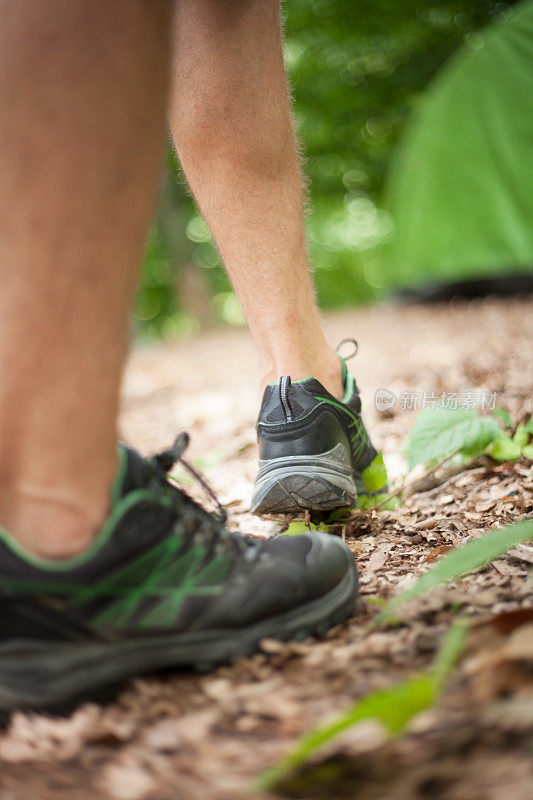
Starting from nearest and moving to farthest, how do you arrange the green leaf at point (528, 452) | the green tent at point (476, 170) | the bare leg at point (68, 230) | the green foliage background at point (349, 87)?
1. the bare leg at point (68, 230)
2. the green leaf at point (528, 452)
3. the green tent at point (476, 170)
4. the green foliage background at point (349, 87)

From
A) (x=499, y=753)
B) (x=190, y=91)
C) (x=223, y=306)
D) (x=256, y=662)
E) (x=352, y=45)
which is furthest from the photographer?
(x=223, y=306)

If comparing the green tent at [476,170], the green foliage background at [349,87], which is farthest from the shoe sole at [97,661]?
the green foliage background at [349,87]

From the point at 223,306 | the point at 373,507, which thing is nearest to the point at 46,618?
the point at 373,507

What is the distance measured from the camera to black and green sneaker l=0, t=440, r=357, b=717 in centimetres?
84

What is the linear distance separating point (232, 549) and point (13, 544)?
0.32 metres

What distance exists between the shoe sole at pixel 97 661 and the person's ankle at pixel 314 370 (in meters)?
0.67

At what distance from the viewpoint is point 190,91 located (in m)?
1.45

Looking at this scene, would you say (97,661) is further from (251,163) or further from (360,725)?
(251,163)

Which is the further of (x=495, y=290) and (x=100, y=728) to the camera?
(x=495, y=290)

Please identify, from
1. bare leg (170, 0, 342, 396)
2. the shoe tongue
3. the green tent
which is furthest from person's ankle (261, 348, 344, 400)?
the green tent

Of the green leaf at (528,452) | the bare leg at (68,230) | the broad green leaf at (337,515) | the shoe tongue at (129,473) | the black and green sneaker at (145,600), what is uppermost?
the bare leg at (68,230)

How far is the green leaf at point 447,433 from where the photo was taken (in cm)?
150

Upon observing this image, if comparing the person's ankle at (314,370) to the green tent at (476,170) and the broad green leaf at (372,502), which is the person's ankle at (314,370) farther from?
the green tent at (476,170)

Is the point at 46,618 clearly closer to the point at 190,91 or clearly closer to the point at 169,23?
the point at 169,23
